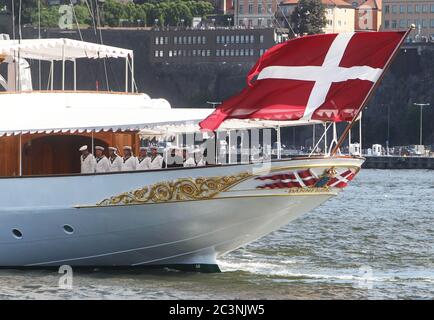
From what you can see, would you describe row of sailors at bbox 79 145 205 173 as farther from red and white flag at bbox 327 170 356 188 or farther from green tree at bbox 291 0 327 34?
green tree at bbox 291 0 327 34

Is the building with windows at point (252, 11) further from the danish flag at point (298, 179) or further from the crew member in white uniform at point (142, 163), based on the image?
the danish flag at point (298, 179)

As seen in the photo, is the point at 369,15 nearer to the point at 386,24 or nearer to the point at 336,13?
the point at 386,24

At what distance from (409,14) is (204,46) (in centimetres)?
3015

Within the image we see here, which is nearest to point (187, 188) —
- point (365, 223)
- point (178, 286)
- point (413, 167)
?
point (178, 286)

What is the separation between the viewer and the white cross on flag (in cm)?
2555

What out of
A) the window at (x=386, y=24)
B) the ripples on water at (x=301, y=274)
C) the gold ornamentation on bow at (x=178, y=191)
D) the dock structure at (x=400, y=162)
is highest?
the window at (x=386, y=24)

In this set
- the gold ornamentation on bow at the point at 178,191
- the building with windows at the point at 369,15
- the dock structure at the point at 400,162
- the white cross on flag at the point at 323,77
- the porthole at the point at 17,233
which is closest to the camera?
the white cross on flag at the point at 323,77

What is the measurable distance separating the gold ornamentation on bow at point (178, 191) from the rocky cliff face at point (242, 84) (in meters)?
112

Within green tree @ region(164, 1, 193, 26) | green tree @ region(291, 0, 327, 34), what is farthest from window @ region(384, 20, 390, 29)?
green tree @ region(164, 1, 193, 26)

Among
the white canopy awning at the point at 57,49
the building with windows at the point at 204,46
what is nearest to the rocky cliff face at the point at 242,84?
the building with windows at the point at 204,46

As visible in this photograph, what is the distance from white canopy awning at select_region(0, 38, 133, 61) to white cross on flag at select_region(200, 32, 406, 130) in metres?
5.48

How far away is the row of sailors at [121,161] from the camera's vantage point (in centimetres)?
2738

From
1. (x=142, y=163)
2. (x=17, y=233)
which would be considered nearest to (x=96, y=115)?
(x=142, y=163)

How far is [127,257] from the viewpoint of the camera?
27656 mm
